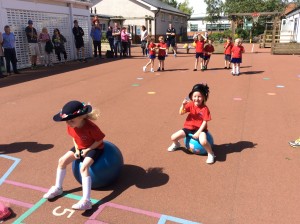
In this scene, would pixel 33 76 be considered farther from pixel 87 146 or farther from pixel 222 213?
pixel 222 213

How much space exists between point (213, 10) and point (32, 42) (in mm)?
50179

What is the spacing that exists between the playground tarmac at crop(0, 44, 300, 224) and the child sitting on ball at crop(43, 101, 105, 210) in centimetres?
16

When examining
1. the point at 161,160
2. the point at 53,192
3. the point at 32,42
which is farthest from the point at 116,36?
the point at 53,192

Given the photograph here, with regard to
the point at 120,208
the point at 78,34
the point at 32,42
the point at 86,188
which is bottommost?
the point at 120,208

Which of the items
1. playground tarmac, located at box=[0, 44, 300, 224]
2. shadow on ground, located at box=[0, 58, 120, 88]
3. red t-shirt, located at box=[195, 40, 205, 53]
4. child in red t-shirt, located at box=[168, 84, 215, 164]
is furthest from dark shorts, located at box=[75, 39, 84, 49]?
child in red t-shirt, located at box=[168, 84, 215, 164]

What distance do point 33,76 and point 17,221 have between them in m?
10.2

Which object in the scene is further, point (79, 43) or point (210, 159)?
point (79, 43)

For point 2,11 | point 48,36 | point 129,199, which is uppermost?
point 2,11

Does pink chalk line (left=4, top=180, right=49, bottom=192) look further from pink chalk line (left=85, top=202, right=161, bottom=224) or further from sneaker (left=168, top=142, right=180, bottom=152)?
sneaker (left=168, top=142, right=180, bottom=152)

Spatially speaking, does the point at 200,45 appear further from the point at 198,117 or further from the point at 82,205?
the point at 82,205

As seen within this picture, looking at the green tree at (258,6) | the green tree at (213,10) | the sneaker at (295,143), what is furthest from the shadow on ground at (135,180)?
the green tree at (213,10)

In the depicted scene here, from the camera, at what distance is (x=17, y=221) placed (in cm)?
314

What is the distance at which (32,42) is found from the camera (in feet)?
45.4

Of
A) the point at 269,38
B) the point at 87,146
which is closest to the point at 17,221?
the point at 87,146
